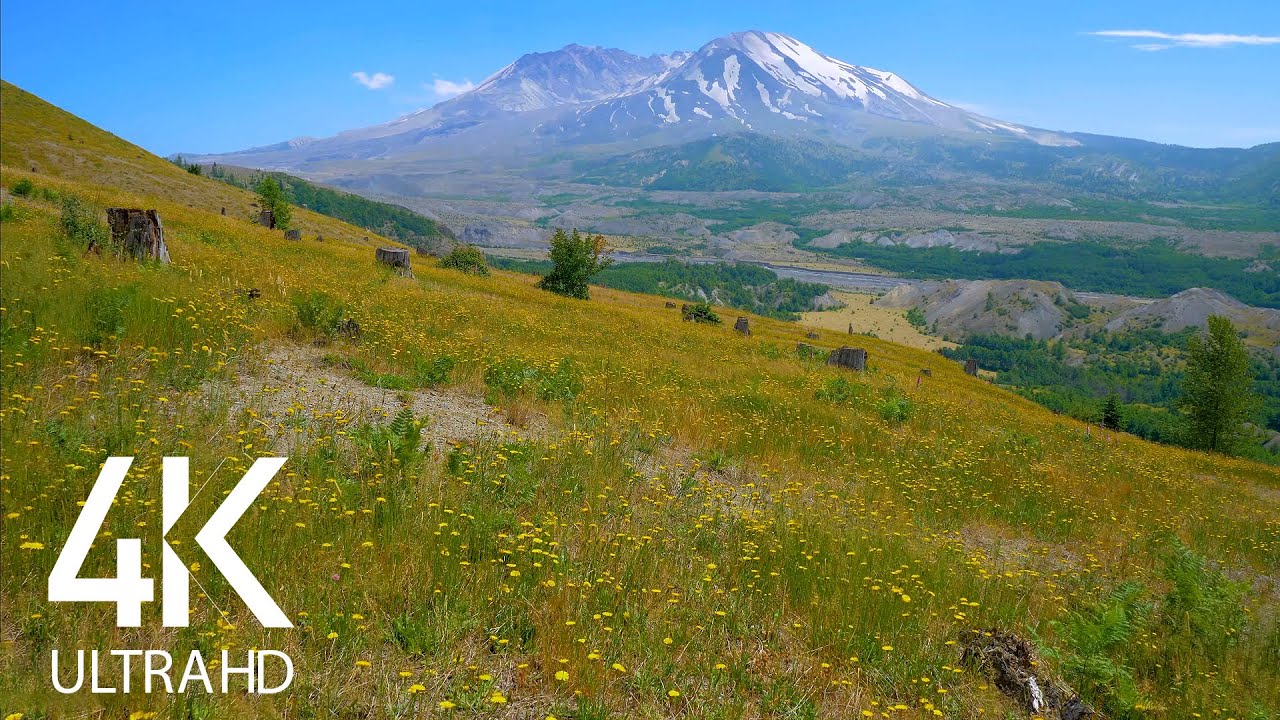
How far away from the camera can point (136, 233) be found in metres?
15.3

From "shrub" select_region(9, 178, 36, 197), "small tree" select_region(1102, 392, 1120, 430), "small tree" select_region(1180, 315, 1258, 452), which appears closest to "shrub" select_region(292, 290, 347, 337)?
"shrub" select_region(9, 178, 36, 197)

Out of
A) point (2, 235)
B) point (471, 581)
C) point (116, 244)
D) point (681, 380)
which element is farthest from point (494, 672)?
point (2, 235)

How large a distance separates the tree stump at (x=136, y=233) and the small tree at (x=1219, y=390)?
2314 inches

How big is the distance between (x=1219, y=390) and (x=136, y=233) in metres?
61.5

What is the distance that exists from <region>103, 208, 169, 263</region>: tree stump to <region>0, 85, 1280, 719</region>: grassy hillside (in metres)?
1.25

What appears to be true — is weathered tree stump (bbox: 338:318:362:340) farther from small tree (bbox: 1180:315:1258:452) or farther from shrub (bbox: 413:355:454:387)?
small tree (bbox: 1180:315:1258:452)

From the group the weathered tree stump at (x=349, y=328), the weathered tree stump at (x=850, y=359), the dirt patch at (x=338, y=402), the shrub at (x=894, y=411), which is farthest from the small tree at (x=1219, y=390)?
the weathered tree stump at (x=349, y=328)

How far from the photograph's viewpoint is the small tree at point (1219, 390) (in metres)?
48.3

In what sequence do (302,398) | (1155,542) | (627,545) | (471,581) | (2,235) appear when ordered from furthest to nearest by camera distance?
(2,235)
(1155,542)
(302,398)
(627,545)
(471,581)

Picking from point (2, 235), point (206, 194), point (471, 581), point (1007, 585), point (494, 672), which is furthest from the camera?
point (206, 194)

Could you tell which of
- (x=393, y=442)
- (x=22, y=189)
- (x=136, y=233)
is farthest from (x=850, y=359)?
(x=22, y=189)

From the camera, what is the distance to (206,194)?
7438 cm

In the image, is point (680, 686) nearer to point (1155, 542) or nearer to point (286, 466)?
point (286, 466)

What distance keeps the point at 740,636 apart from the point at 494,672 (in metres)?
2.13
